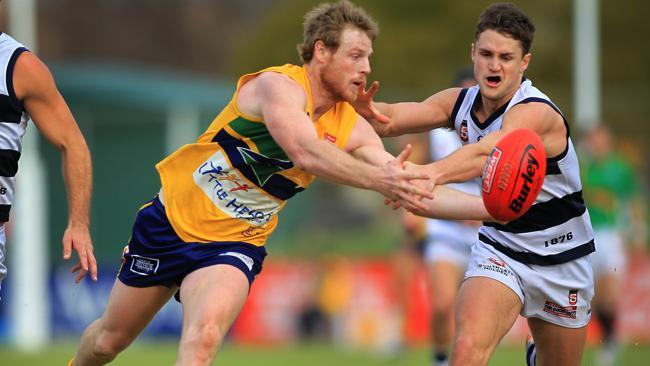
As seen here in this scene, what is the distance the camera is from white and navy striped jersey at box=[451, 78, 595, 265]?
682 cm

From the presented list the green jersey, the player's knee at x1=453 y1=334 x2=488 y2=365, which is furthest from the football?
the green jersey

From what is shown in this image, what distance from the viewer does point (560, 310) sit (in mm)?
6941

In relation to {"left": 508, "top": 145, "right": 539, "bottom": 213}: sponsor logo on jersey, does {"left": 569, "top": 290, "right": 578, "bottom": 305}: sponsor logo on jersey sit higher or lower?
lower

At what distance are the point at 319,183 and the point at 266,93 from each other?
16361 millimetres

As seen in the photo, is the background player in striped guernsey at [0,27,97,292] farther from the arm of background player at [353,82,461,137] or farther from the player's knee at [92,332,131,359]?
the arm of background player at [353,82,461,137]

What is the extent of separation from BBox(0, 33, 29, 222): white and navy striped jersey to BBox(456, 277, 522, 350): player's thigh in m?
2.62

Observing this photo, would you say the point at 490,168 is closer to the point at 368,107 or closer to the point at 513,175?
the point at 513,175

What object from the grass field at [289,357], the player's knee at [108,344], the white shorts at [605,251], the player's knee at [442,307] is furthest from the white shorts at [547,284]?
the white shorts at [605,251]

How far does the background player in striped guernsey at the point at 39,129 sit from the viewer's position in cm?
630

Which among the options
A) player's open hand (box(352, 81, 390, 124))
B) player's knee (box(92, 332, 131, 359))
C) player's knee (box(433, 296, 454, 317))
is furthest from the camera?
player's knee (box(433, 296, 454, 317))

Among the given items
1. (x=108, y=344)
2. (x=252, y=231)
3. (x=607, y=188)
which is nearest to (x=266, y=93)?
(x=252, y=231)

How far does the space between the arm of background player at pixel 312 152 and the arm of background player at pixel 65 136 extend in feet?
3.59

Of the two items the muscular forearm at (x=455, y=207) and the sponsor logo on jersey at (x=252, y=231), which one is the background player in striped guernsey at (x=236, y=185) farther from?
the muscular forearm at (x=455, y=207)

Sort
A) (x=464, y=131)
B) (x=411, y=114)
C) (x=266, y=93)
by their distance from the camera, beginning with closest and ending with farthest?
(x=266, y=93) → (x=464, y=131) → (x=411, y=114)
